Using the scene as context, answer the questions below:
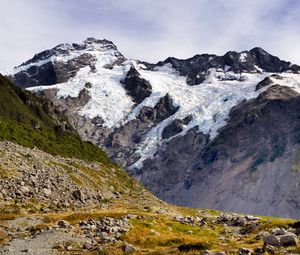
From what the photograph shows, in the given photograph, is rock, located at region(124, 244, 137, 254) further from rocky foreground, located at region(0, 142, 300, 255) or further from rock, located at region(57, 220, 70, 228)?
rock, located at region(57, 220, 70, 228)

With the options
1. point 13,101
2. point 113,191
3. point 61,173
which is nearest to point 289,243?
point 61,173

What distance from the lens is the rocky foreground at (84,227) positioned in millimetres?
38375

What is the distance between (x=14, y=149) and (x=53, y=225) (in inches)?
2227

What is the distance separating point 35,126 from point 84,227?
118m

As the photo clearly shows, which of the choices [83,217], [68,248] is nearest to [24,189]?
[83,217]

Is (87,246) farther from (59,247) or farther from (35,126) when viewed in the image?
(35,126)

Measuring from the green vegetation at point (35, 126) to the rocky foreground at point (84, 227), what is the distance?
30.0 m

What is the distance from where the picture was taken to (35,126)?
16062cm

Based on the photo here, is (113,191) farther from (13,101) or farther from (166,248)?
(166,248)

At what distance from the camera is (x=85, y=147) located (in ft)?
567

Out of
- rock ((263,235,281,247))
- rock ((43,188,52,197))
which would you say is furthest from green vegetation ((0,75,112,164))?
rock ((263,235,281,247))

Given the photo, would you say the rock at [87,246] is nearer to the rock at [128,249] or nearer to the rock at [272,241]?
the rock at [128,249]

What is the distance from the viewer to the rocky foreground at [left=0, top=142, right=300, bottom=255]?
38375 mm

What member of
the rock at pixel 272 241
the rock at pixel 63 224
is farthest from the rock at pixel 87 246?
the rock at pixel 272 241
